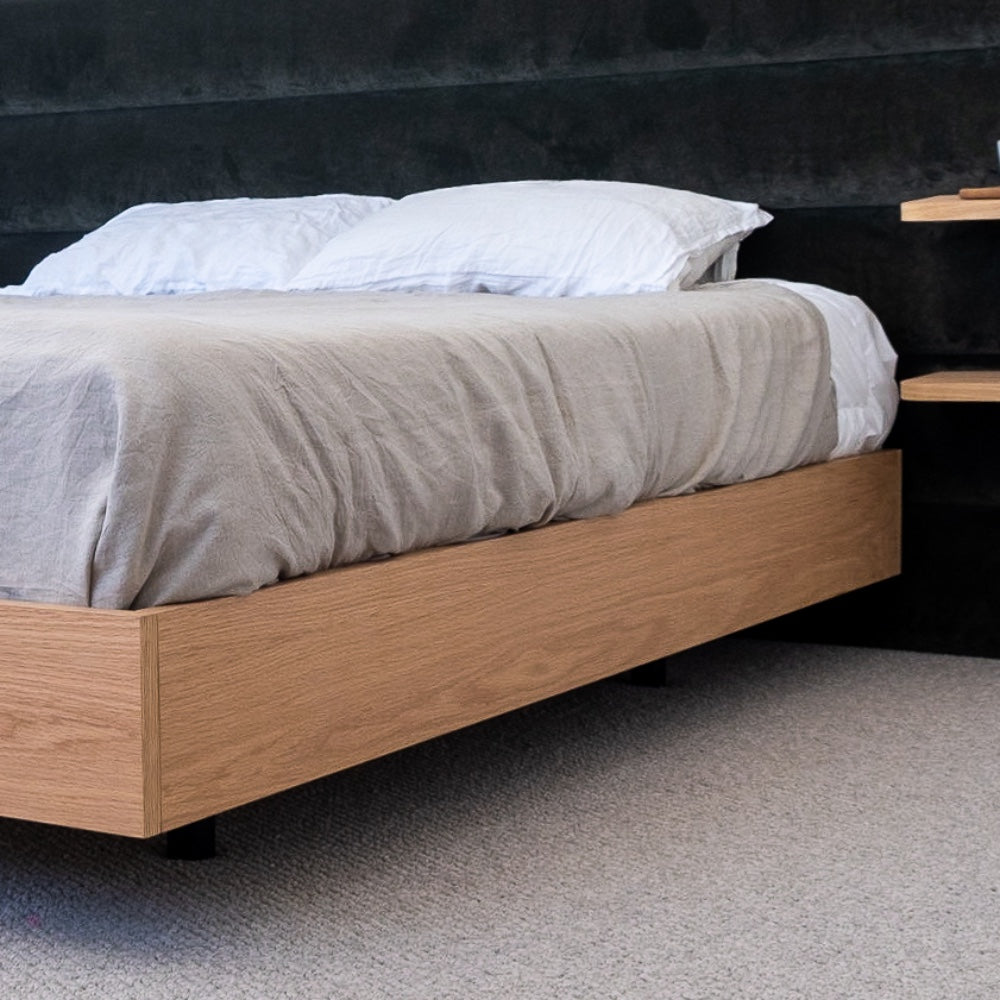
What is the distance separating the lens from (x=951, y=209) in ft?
8.20

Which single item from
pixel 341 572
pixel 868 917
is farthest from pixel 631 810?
pixel 341 572

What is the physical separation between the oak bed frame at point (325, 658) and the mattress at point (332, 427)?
0.03 meters

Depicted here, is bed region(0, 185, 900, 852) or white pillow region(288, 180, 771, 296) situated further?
white pillow region(288, 180, 771, 296)

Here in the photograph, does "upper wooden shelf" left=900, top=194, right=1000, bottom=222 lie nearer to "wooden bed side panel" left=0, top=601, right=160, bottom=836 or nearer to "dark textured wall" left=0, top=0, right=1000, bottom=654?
"dark textured wall" left=0, top=0, right=1000, bottom=654

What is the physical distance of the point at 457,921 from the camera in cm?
157

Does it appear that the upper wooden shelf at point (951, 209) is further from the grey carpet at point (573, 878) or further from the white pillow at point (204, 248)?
the white pillow at point (204, 248)

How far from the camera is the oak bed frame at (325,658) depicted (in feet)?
4.38

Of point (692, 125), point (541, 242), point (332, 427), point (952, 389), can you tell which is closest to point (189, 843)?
point (332, 427)

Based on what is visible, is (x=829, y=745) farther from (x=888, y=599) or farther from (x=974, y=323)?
(x=974, y=323)

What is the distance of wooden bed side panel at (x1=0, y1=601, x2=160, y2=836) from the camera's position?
1.32 m

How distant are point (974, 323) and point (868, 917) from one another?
147cm

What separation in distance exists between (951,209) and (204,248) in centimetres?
126

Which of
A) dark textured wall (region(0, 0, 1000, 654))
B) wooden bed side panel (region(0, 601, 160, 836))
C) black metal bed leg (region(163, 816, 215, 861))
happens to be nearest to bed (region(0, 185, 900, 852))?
wooden bed side panel (region(0, 601, 160, 836))

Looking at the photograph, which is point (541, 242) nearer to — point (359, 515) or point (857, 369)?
point (857, 369)
